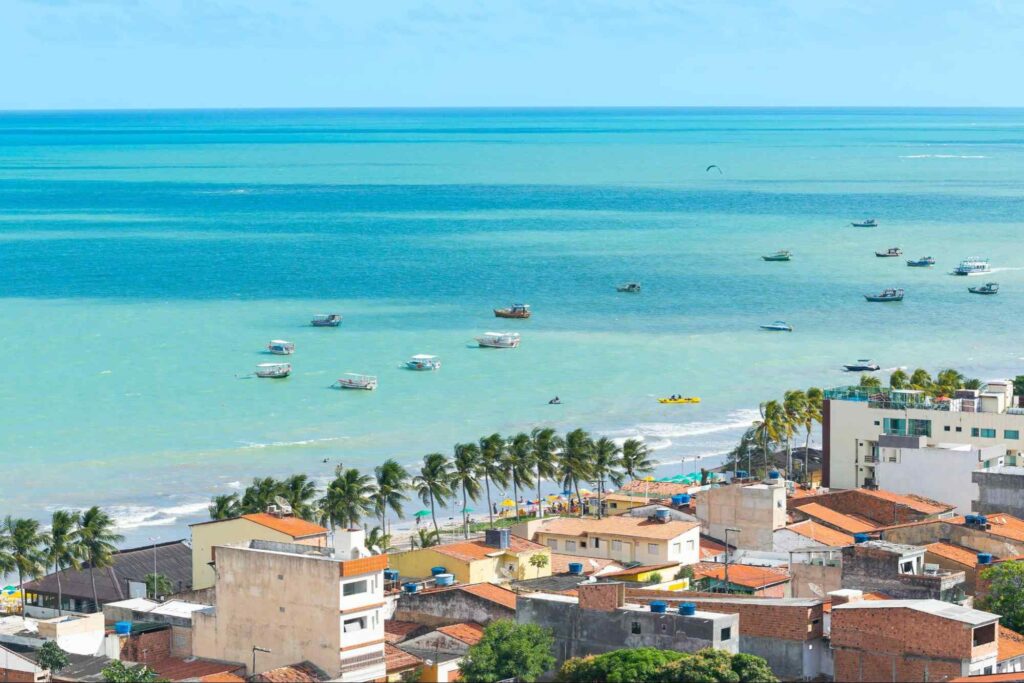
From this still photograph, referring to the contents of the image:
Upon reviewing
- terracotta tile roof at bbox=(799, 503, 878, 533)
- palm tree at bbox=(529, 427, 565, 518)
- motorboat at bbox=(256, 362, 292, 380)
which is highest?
motorboat at bbox=(256, 362, 292, 380)

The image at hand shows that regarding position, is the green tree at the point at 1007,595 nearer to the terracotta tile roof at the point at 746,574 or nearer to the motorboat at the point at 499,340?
the terracotta tile roof at the point at 746,574

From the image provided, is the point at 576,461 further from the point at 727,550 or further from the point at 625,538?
the point at 727,550

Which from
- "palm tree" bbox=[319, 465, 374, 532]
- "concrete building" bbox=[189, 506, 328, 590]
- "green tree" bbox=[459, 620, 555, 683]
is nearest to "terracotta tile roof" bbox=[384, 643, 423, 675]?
"green tree" bbox=[459, 620, 555, 683]


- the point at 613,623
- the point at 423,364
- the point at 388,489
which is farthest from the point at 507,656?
the point at 423,364

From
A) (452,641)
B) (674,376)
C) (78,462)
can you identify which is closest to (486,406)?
(674,376)

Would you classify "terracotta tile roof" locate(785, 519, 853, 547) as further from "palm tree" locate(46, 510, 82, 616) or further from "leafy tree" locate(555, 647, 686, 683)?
"palm tree" locate(46, 510, 82, 616)

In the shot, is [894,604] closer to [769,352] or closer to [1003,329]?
[769,352]

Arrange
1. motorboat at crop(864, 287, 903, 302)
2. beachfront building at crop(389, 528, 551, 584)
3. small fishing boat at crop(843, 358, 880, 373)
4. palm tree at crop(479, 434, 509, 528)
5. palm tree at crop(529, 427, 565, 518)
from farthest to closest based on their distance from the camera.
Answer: motorboat at crop(864, 287, 903, 302) < small fishing boat at crop(843, 358, 880, 373) < palm tree at crop(529, 427, 565, 518) < palm tree at crop(479, 434, 509, 528) < beachfront building at crop(389, 528, 551, 584)
